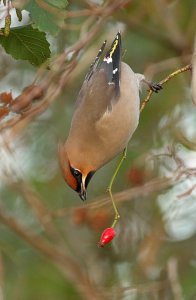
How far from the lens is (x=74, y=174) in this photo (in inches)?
140

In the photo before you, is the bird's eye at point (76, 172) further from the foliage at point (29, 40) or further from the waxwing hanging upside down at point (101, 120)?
the foliage at point (29, 40)

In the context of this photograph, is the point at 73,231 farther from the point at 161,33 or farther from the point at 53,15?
the point at 53,15

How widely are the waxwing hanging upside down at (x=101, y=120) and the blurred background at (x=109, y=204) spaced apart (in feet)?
2.70

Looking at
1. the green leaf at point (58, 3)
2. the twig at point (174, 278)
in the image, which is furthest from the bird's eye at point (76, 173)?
the green leaf at point (58, 3)

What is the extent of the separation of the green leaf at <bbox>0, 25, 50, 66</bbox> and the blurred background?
2.05m

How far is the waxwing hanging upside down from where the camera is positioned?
3.56 m

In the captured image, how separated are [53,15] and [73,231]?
3297 mm

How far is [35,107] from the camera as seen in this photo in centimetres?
349

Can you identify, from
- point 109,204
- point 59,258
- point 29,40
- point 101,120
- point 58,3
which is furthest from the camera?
point 59,258

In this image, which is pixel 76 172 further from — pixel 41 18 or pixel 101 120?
pixel 41 18

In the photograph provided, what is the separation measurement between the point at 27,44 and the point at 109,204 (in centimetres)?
226

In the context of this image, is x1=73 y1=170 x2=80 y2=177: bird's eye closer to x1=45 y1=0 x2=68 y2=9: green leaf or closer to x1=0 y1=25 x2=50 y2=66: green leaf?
x1=0 y1=25 x2=50 y2=66: green leaf

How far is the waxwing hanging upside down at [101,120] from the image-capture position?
356 centimetres

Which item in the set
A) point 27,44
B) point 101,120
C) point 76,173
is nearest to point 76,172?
point 76,173
